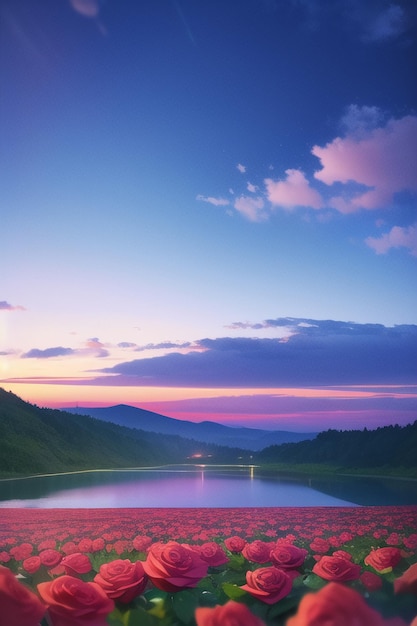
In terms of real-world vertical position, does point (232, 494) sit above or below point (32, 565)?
below

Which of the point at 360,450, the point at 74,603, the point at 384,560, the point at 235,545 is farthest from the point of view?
the point at 360,450

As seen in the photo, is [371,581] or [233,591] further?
[371,581]

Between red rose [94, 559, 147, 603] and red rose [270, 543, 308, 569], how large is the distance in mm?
538

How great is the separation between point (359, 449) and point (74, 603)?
17.2m

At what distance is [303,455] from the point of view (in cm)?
1822

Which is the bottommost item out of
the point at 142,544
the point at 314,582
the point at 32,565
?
the point at 142,544

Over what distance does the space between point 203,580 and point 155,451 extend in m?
32.2

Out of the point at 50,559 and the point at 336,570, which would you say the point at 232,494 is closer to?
the point at 50,559

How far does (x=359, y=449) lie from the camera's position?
17.6 m

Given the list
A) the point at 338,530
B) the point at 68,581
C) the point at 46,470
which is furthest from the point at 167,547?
the point at 46,470

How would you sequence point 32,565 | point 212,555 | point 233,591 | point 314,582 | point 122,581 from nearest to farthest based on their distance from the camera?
point 122,581 < point 233,591 < point 314,582 < point 212,555 < point 32,565

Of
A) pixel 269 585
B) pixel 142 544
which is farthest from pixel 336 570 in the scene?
pixel 142 544

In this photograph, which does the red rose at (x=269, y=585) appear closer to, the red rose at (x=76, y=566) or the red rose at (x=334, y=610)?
the red rose at (x=334, y=610)

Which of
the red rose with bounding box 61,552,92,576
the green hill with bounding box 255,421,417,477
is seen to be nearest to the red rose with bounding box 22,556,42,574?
the red rose with bounding box 61,552,92,576
